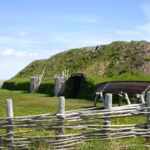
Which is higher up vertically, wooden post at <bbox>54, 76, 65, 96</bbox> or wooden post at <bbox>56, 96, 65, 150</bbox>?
wooden post at <bbox>54, 76, 65, 96</bbox>

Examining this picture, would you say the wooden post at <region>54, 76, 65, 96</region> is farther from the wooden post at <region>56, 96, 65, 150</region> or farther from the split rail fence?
the wooden post at <region>56, 96, 65, 150</region>

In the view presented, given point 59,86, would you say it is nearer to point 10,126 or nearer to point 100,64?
point 100,64

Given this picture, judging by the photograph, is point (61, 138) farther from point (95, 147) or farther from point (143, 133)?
point (143, 133)

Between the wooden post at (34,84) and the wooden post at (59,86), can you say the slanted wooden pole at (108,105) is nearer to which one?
the wooden post at (59,86)

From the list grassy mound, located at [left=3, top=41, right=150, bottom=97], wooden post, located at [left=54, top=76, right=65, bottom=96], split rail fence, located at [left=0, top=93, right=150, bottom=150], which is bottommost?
split rail fence, located at [left=0, top=93, right=150, bottom=150]

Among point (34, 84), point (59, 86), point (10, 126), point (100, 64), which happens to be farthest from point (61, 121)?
point (100, 64)

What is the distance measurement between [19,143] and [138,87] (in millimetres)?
13712

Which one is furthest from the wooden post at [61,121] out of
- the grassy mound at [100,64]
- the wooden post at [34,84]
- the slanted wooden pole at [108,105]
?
the wooden post at [34,84]

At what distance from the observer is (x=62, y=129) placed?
14000 mm

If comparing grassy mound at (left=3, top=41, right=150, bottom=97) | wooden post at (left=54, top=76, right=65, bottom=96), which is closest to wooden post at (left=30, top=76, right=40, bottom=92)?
grassy mound at (left=3, top=41, right=150, bottom=97)

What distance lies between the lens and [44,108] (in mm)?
28656

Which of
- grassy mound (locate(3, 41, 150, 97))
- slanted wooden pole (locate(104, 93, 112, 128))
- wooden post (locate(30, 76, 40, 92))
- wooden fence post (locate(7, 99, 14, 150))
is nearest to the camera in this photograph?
wooden fence post (locate(7, 99, 14, 150))

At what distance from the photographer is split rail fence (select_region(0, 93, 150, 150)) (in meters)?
14.0

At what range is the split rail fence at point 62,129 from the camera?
14016 mm
